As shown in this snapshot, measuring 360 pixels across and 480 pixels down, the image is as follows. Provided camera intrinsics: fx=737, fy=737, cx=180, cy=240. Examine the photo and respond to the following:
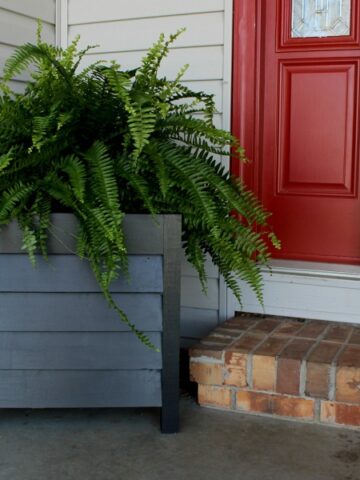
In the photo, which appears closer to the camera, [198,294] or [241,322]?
[241,322]

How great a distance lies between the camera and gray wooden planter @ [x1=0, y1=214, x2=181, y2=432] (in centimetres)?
221

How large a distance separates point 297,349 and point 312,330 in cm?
24

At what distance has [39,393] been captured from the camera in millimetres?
2273

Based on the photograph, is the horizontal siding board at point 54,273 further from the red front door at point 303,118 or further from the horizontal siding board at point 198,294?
the red front door at point 303,118

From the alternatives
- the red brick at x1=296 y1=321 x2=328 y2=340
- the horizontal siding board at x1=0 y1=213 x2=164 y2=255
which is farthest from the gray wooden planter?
the red brick at x1=296 y1=321 x2=328 y2=340

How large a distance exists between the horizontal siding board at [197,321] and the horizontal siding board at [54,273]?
2.62 feet

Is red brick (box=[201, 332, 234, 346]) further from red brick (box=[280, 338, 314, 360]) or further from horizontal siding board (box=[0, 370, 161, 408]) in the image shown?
horizontal siding board (box=[0, 370, 161, 408])

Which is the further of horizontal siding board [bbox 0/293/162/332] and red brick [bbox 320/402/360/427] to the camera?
red brick [bbox 320/402/360/427]

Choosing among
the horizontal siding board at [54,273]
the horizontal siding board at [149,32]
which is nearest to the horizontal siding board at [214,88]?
the horizontal siding board at [149,32]

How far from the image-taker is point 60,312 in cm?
223

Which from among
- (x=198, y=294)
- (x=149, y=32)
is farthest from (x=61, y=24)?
(x=198, y=294)

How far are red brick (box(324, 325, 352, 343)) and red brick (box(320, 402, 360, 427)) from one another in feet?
0.93

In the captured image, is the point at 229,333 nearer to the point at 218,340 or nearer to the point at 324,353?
the point at 218,340

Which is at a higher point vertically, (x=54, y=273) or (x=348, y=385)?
(x=54, y=273)
